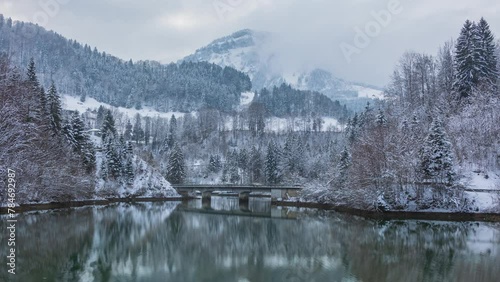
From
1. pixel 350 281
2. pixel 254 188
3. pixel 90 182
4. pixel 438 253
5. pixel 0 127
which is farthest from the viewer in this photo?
pixel 254 188

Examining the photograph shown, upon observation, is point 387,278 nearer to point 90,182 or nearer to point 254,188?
point 90,182

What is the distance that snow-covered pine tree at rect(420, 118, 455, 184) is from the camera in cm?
5047

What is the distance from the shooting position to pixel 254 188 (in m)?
91.2

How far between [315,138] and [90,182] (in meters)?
121

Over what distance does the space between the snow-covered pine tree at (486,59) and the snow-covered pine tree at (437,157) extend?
17.9m

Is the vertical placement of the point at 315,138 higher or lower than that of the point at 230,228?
higher

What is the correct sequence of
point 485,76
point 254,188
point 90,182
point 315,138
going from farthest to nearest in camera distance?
point 315,138 → point 254,188 → point 90,182 → point 485,76

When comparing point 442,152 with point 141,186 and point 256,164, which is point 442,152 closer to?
point 141,186

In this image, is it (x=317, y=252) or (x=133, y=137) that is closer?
(x=317, y=252)

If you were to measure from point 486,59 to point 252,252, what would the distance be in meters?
58.0

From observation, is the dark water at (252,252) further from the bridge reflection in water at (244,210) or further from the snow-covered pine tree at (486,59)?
the snow-covered pine tree at (486,59)

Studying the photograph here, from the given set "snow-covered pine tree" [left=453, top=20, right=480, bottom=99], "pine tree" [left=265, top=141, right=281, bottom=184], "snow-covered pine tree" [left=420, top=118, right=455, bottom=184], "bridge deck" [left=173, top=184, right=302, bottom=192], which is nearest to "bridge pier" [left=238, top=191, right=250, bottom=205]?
"bridge deck" [left=173, top=184, right=302, bottom=192]

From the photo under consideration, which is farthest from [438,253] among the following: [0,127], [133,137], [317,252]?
[133,137]

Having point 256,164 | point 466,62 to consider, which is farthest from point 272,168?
point 466,62
